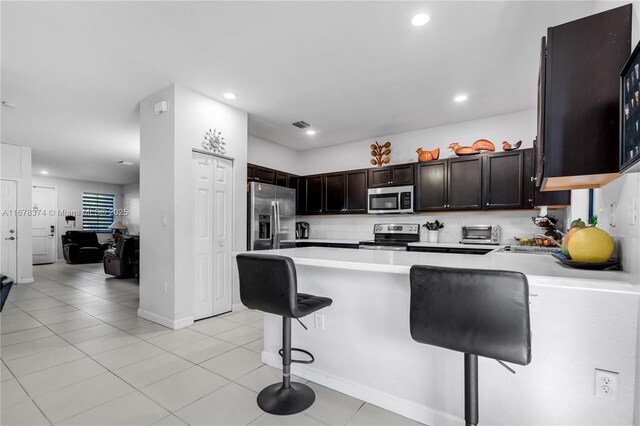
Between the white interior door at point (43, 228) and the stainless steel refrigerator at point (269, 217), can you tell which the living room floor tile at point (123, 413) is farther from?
the white interior door at point (43, 228)

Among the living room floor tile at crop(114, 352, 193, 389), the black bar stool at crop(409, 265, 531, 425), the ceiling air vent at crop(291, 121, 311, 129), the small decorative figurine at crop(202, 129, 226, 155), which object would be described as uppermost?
the ceiling air vent at crop(291, 121, 311, 129)

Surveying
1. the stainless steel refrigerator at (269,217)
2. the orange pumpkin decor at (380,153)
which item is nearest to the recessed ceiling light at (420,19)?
Answer: the orange pumpkin decor at (380,153)

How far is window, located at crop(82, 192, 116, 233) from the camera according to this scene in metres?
10.1

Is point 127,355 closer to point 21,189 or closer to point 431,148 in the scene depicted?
point 431,148

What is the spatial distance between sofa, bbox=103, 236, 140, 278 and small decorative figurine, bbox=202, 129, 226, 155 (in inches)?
147

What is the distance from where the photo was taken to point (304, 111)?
14.0ft

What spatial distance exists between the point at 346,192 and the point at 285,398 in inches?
153

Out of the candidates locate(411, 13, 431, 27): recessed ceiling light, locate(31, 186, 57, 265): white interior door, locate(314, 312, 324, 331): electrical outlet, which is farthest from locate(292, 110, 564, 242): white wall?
locate(31, 186, 57, 265): white interior door

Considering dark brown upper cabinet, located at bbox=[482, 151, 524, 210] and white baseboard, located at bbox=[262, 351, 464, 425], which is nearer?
white baseboard, located at bbox=[262, 351, 464, 425]

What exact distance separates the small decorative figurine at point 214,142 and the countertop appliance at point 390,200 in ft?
8.15

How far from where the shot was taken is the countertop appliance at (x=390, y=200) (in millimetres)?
4770

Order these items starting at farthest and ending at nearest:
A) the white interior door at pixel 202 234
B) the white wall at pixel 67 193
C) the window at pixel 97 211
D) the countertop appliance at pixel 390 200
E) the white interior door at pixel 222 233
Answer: the window at pixel 97 211 → the white wall at pixel 67 193 → the countertop appliance at pixel 390 200 → the white interior door at pixel 222 233 → the white interior door at pixel 202 234

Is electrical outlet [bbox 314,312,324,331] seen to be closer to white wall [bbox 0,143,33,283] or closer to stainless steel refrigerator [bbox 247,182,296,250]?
stainless steel refrigerator [bbox 247,182,296,250]

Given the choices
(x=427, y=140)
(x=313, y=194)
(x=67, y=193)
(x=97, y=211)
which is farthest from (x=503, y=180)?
(x=97, y=211)
